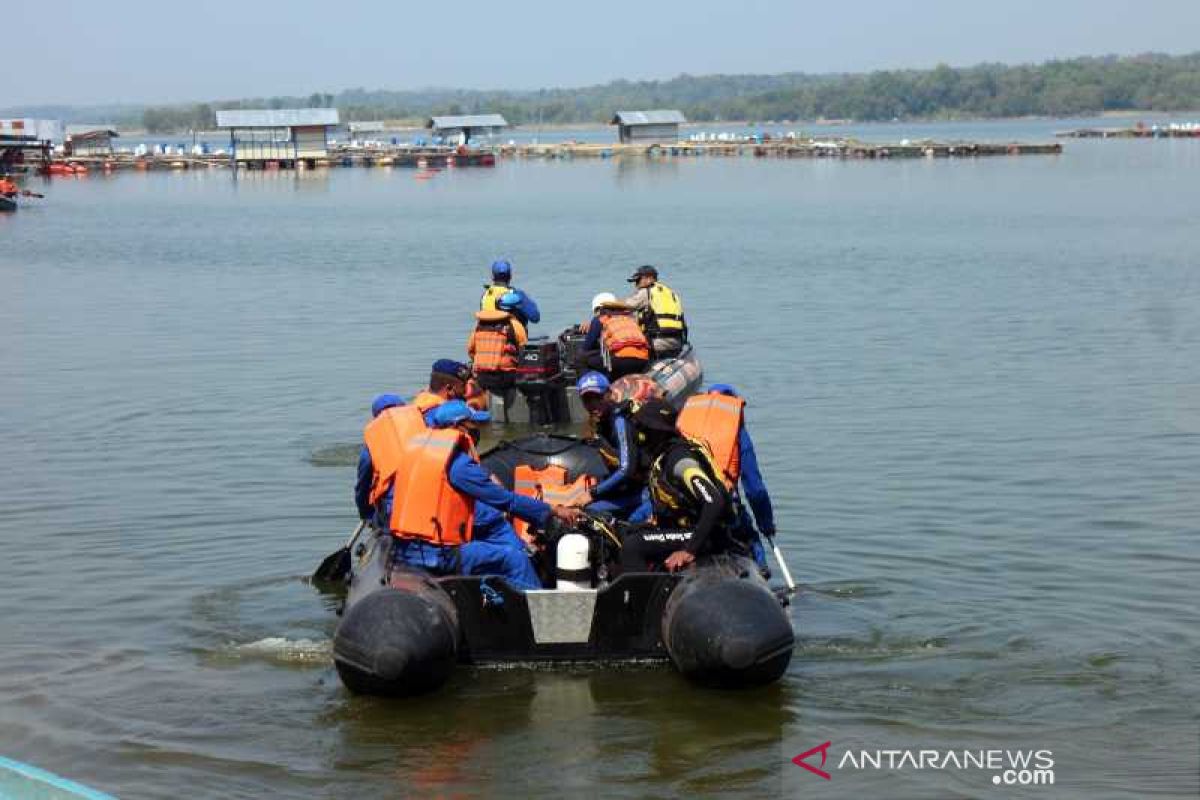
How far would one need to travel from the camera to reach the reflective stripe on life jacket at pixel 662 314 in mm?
20750

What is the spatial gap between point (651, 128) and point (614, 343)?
122m

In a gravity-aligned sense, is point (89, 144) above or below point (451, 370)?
below

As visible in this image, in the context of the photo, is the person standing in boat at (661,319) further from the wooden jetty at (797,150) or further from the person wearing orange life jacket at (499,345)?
the wooden jetty at (797,150)

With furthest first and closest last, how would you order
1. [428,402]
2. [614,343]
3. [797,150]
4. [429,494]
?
[797,150] < [614,343] < [428,402] < [429,494]

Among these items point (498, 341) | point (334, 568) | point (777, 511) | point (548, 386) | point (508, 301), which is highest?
point (508, 301)

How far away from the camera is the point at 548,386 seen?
19828mm

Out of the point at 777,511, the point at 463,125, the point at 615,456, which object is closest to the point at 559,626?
the point at 615,456

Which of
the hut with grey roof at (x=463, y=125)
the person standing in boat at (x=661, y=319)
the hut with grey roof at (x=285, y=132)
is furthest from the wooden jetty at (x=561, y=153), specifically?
the person standing in boat at (x=661, y=319)

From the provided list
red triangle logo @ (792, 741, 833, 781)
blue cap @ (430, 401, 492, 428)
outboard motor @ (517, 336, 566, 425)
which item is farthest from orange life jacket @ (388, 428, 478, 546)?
outboard motor @ (517, 336, 566, 425)

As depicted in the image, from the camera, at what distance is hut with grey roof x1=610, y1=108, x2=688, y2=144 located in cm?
13650

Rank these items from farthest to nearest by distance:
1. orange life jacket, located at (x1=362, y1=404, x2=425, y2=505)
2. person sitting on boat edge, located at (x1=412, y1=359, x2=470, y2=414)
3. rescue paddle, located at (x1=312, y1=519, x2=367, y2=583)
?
1. rescue paddle, located at (x1=312, y1=519, x2=367, y2=583)
2. person sitting on boat edge, located at (x1=412, y1=359, x2=470, y2=414)
3. orange life jacket, located at (x1=362, y1=404, x2=425, y2=505)

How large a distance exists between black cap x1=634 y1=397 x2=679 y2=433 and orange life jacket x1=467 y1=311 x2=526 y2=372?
8694 millimetres

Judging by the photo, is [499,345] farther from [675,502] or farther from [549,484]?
[675,502]

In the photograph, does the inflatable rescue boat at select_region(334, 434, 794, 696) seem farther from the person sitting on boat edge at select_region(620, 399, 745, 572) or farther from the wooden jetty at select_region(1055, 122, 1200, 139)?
the wooden jetty at select_region(1055, 122, 1200, 139)
